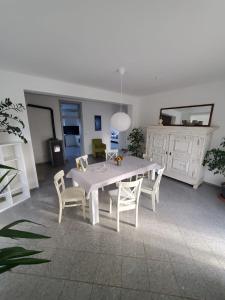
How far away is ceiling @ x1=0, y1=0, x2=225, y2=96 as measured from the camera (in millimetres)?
1124

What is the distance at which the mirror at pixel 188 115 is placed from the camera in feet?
10.7

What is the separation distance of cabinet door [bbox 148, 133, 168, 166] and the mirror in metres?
0.58

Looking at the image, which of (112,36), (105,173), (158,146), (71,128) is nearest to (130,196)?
(105,173)

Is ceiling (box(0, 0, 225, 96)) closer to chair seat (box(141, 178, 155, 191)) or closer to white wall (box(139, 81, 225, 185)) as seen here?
Result: white wall (box(139, 81, 225, 185))

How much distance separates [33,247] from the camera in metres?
1.73

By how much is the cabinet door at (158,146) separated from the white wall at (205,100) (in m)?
0.88

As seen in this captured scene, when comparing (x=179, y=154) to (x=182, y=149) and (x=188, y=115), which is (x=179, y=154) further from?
(x=188, y=115)

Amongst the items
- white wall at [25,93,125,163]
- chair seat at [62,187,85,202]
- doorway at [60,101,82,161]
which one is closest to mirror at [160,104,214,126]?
white wall at [25,93,125,163]

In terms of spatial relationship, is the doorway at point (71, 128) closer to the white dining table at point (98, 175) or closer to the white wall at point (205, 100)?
the white wall at point (205, 100)

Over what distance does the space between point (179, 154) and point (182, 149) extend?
0.15 meters

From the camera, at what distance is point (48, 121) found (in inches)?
191

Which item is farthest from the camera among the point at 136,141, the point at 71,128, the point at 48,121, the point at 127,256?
the point at 71,128

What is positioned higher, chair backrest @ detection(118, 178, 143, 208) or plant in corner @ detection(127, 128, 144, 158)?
plant in corner @ detection(127, 128, 144, 158)

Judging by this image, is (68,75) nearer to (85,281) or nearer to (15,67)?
(15,67)
